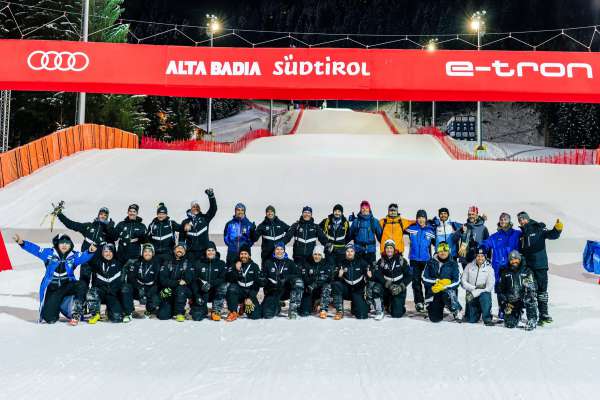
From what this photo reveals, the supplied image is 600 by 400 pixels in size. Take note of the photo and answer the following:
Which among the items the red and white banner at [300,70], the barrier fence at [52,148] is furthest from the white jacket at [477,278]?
the barrier fence at [52,148]

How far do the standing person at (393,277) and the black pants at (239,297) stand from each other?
60.4 inches

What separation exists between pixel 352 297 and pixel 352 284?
168 millimetres

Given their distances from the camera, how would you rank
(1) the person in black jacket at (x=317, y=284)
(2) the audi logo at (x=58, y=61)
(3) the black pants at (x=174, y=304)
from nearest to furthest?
(3) the black pants at (x=174, y=304) < (1) the person in black jacket at (x=317, y=284) < (2) the audi logo at (x=58, y=61)

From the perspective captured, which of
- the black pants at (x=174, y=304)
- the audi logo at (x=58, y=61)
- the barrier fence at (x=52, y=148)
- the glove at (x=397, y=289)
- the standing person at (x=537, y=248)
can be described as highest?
the audi logo at (x=58, y=61)

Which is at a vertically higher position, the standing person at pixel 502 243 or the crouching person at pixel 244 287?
the standing person at pixel 502 243

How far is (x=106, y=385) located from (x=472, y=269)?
→ 4560 millimetres

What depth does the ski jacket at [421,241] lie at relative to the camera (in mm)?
8445

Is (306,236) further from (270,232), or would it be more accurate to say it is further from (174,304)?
(174,304)

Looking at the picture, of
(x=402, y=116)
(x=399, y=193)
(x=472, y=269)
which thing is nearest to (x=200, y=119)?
(x=402, y=116)

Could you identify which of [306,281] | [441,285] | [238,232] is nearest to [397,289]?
[441,285]

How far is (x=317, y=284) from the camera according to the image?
7695 mm

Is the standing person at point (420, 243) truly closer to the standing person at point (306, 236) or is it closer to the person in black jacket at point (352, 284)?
the person in black jacket at point (352, 284)

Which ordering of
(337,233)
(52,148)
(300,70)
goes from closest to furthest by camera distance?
(337,233), (300,70), (52,148)

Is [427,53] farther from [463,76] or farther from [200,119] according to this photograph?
[200,119]
